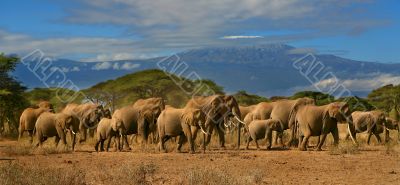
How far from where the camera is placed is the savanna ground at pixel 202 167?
1236 centimetres

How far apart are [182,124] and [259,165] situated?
528 cm

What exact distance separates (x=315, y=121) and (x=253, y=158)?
4.95 metres

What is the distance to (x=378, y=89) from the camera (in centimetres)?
5609

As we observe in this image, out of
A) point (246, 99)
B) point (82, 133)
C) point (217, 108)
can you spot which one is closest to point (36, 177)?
point (217, 108)

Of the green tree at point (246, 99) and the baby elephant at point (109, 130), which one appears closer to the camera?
the baby elephant at point (109, 130)

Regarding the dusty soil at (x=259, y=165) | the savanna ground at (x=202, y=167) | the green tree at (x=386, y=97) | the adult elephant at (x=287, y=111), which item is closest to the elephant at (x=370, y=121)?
the adult elephant at (x=287, y=111)

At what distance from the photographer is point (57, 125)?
23188mm

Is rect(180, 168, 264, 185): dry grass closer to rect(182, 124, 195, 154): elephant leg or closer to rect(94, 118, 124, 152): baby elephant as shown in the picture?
rect(182, 124, 195, 154): elephant leg

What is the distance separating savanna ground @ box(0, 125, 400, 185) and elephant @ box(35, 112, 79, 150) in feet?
5.00

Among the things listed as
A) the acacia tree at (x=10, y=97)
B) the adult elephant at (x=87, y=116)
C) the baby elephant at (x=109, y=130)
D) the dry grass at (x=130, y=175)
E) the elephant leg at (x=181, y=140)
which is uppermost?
the acacia tree at (x=10, y=97)

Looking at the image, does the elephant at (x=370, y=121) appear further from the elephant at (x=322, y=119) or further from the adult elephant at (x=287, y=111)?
the elephant at (x=322, y=119)

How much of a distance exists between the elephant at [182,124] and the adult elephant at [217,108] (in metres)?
1.65

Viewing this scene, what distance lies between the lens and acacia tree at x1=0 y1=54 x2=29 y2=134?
131 feet

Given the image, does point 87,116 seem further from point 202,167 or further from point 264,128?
point 202,167
